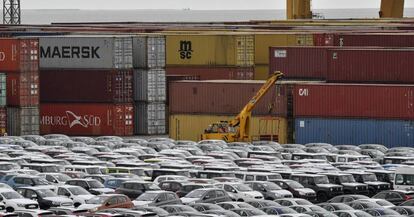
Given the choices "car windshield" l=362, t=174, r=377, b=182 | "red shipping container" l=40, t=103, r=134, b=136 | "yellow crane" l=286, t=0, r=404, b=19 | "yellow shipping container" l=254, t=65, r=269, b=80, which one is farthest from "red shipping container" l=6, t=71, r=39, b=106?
"yellow crane" l=286, t=0, r=404, b=19

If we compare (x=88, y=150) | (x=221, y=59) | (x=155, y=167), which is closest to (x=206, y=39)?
(x=221, y=59)

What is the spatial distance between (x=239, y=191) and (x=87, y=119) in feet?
111

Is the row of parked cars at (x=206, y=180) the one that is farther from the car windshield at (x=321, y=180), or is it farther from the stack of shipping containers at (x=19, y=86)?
the stack of shipping containers at (x=19, y=86)

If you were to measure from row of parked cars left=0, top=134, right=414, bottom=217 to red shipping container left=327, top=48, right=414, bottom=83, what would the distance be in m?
8.89

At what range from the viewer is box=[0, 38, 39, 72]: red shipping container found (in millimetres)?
72562

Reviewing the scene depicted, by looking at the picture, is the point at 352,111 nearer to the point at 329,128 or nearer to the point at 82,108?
the point at 329,128

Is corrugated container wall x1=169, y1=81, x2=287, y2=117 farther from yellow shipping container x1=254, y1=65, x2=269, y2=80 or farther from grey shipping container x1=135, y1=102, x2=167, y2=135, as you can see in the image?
yellow shipping container x1=254, y1=65, x2=269, y2=80

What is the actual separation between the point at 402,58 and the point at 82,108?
18428 mm

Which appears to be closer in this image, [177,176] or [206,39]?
[177,176]

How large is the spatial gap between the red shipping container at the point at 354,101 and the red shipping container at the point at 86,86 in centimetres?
1224

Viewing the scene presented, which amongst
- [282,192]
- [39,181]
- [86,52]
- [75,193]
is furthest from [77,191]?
[86,52]

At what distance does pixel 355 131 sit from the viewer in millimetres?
63812

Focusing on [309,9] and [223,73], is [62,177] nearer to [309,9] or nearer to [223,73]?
[223,73]

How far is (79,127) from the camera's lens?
2940 inches
